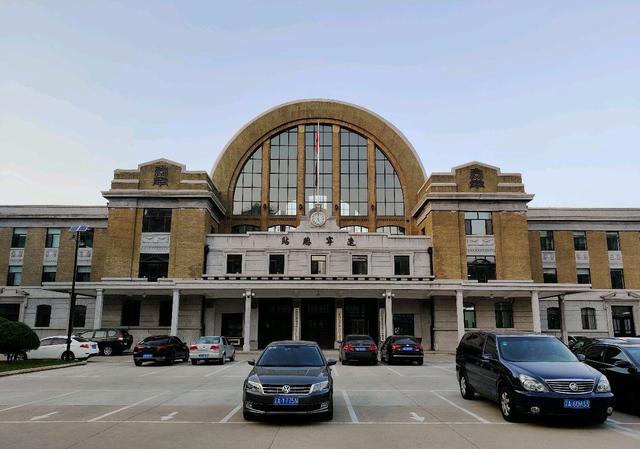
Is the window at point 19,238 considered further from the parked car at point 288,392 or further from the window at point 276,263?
the parked car at point 288,392

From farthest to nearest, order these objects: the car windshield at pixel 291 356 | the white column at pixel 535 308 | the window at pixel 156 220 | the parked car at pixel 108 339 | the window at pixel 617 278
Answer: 1. the window at pixel 617 278
2. the window at pixel 156 220
3. the white column at pixel 535 308
4. the parked car at pixel 108 339
5. the car windshield at pixel 291 356

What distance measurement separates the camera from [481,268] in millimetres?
37375

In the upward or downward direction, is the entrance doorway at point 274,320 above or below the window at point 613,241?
below

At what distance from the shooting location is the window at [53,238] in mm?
42000

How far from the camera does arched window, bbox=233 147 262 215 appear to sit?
44375 mm

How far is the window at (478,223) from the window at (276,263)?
14.1m

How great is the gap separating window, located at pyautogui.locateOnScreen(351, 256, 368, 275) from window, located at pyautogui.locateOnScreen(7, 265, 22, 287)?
27634mm

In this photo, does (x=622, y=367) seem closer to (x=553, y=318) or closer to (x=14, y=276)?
(x=553, y=318)

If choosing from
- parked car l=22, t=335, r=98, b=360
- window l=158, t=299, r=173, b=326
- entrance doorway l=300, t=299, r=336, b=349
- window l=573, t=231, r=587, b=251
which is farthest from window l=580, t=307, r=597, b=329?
parked car l=22, t=335, r=98, b=360

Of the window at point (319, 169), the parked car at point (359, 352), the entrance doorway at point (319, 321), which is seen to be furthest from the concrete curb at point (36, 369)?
the window at point (319, 169)

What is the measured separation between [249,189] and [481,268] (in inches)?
818

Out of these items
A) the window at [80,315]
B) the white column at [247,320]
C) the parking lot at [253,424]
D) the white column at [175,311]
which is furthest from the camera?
the window at [80,315]

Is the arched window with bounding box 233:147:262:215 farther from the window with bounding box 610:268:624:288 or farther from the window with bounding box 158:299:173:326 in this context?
the window with bounding box 610:268:624:288

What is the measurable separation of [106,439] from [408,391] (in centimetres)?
851
